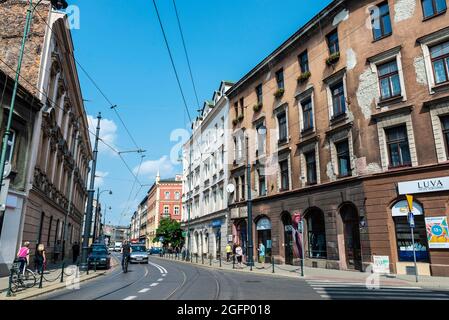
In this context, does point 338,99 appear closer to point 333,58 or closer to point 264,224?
point 333,58

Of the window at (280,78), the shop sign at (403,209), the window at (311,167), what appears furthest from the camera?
the window at (280,78)

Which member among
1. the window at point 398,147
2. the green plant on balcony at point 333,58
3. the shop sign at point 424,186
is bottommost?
the shop sign at point 424,186

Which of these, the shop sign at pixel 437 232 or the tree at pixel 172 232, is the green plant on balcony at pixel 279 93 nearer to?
the shop sign at pixel 437 232

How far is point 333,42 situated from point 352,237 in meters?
12.8

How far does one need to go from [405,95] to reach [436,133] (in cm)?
270

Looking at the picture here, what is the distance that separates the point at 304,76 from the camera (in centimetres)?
2477

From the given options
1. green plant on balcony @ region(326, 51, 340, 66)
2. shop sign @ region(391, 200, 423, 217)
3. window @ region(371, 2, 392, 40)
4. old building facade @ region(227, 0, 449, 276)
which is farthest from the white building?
window @ region(371, 2, 392, 40)

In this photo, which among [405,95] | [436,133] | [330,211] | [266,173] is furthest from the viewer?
Answer: [266,173]

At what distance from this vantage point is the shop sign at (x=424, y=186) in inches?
627

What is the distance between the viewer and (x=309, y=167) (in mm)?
23938

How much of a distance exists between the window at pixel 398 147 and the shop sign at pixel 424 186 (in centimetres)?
118

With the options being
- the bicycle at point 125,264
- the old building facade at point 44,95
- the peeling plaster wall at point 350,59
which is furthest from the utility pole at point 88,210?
the peeling plaster wall at point 350,59
